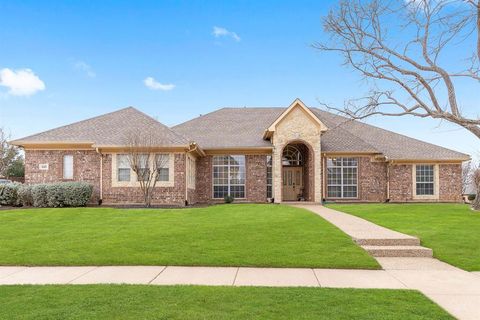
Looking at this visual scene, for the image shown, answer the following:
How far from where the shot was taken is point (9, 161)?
48469mm

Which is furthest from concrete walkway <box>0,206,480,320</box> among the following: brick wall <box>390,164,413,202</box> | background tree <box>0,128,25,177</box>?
background tree <box>0,128,25,177</box>

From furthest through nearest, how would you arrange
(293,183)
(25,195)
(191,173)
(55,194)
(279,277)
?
(293,183) < (191,173) < (25,195) < (55,194) < (279,277)

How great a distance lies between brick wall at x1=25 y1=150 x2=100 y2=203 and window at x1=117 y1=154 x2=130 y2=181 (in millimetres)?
1415

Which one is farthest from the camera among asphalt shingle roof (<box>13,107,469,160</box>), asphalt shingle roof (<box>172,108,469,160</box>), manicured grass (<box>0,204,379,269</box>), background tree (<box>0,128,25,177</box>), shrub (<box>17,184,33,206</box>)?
background tree (<box>0,128,25,177</box>)

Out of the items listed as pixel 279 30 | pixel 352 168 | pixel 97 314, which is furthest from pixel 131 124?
pixel 97 314

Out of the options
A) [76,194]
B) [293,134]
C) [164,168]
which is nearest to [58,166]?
[76,194]

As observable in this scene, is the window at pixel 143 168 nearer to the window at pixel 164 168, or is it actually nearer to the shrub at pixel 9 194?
the window at pixel 164 168

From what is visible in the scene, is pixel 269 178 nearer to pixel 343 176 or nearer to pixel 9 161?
pixel 343 176

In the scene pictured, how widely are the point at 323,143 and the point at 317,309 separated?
831 inches

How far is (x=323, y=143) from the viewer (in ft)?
84.1

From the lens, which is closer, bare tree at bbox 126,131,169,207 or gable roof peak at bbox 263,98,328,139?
bare tree at bbox 126,131,169,207

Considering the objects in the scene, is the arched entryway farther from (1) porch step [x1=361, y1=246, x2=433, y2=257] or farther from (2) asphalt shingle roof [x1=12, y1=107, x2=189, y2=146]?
(1) porch step [x1=361, y1=246, x2=433, y2=257]

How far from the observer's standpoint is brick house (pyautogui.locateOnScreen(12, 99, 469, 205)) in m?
21.3

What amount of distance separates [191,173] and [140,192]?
125 inches
